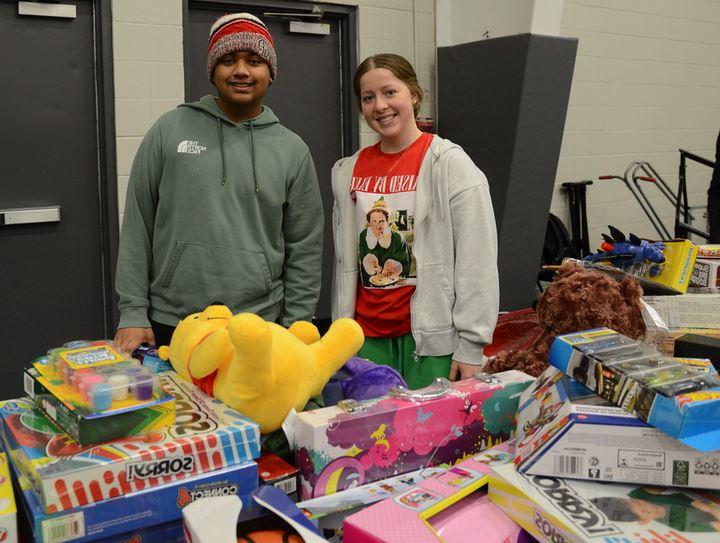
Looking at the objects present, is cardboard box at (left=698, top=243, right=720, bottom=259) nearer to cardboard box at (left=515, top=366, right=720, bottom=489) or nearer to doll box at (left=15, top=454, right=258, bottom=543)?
cardboard box at (left=515, top=366, right=720, bottom=489)

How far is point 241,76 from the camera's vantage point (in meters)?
1.94

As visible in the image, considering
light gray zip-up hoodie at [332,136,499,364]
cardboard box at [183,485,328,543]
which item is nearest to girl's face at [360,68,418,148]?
light gray zip-up hoodie at [332,136,499,364]

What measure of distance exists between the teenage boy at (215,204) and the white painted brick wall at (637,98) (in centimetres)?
380

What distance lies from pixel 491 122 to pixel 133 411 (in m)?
3.49

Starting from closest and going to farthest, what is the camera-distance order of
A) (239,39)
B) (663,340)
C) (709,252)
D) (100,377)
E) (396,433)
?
(100,377) < (396,433) < (663,340) < (239,39) < (709,252)

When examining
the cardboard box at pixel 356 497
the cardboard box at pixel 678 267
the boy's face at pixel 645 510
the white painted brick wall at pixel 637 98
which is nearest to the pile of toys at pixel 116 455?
the cardboard box at pixel 356 497

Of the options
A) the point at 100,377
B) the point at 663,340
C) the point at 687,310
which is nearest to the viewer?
the point at 100,377

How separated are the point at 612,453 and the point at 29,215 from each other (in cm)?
306

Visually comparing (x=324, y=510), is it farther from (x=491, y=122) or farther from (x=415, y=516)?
(x=491, y=122)

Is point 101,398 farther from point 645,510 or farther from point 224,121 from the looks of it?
point 224,121

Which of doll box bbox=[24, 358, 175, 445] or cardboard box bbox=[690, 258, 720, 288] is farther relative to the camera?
cardboard box bbox=[690, 258, 720, 288]

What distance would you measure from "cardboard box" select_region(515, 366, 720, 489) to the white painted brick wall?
4.52 m

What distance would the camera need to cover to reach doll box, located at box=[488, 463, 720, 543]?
3.18 feet

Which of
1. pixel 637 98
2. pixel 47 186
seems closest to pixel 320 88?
pixel 47 186
